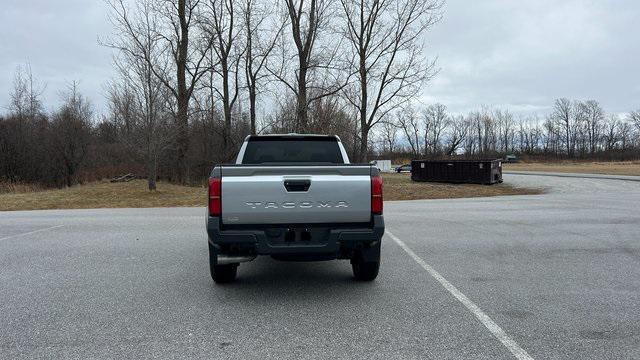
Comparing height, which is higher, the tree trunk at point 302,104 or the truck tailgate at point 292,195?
the tree trunk at point 302,104

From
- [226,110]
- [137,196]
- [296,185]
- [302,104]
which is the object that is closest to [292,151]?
[296,185]

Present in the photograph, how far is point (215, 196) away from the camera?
4984 mm

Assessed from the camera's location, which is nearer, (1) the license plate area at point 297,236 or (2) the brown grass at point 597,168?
(1) the license plate area at point 297,236

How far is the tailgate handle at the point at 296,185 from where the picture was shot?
16.5 feet

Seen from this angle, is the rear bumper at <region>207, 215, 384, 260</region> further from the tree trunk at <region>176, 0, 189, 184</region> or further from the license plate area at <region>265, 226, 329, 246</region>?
the tree trunk at <region>176, 0, 189, 184</region>

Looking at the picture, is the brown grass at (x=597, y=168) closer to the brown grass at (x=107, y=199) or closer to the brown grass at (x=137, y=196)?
the brown grass at (x=137, y=196)

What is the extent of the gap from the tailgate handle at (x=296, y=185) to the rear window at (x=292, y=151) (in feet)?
7.21

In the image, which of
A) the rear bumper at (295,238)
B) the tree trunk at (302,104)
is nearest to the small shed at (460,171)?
the tree trunk at (302,104)

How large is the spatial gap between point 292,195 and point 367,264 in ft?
4.56

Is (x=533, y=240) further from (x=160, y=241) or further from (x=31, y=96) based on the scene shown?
(x=31, y=96)

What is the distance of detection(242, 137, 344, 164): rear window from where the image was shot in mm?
7227

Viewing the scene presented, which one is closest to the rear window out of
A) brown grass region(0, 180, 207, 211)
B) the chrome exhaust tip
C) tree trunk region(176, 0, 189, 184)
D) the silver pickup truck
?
the silver pickup truck

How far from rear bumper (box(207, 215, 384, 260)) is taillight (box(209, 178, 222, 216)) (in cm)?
10

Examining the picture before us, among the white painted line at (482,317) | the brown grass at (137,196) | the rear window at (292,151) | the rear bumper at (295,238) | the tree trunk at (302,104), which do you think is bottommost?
the white painted line at (482,317)
